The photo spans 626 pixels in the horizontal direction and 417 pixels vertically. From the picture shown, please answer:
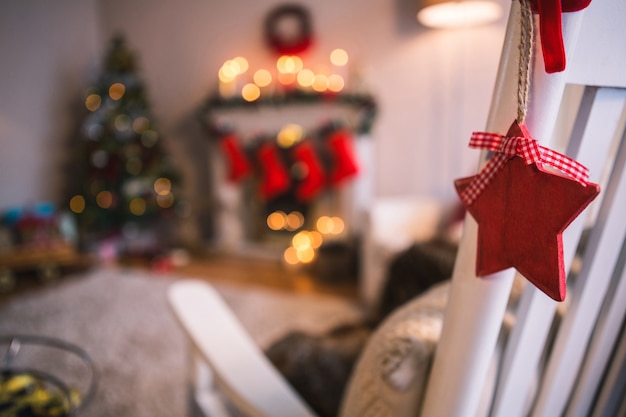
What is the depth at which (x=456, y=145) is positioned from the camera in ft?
8.52

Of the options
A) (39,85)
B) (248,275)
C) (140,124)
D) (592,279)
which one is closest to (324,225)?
(248,275)

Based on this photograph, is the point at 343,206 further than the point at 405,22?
Yes

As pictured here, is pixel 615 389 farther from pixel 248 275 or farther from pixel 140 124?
pixel 140 124

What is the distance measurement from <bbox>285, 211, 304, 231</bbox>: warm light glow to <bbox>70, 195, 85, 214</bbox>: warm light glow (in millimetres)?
1869

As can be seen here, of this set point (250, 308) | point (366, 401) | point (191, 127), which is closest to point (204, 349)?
point (366, 401)

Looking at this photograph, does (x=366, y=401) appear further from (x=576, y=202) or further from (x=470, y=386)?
(x=576, y=202)

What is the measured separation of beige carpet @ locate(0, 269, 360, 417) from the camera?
1.75 meters

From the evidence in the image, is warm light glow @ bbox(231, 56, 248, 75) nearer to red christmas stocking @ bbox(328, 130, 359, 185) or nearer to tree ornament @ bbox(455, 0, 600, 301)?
red christmas stocking @ bbox(328, 130, 359, 185)

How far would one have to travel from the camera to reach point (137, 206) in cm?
353

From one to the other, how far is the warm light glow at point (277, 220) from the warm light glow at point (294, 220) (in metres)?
0.04

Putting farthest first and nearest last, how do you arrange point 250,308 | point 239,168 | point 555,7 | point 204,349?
1. point 239,168
2. point 250,308
3. point 204,349
4. point 555,7

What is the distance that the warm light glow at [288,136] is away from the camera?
3279mm

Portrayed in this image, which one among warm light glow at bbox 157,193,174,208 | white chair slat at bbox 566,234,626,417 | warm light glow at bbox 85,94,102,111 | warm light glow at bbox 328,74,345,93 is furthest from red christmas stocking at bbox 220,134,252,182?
white chair slat at bbox 566,234,626,417

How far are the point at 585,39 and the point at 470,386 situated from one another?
1.21 ft
